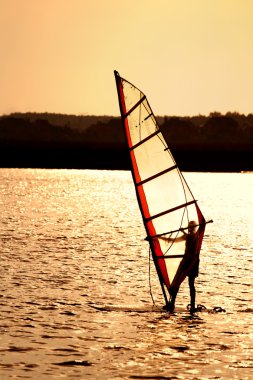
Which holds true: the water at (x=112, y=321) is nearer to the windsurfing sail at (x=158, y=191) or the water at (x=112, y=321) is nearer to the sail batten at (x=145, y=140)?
the windsurfing sail at (x=158, y=191)

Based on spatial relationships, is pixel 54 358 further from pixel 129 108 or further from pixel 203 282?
pixel 203 282

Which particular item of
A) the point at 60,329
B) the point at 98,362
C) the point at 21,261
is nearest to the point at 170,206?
the point at 60,329

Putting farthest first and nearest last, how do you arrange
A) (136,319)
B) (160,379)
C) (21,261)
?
(21,261) → (136,319) → (160,379)

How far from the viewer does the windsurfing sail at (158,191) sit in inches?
788

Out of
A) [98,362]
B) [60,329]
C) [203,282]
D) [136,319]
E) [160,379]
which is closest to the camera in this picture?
[160,379]

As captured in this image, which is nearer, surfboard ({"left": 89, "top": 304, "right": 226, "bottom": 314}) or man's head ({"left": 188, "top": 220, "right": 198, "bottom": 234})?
man's head ({"left": 188, "top": 220, "right": 198, "bottom": 234})

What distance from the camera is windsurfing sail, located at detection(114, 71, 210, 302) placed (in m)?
20.0

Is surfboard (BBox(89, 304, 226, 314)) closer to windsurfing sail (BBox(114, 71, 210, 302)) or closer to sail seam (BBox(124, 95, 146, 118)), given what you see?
windsurfing sail (BBox(114, 71, 210, 302))

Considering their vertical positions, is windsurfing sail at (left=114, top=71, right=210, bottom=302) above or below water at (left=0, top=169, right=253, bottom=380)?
above

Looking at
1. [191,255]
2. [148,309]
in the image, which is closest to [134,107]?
[191,255]

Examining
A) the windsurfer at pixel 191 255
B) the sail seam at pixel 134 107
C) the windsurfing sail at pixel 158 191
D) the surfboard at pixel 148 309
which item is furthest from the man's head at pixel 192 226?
the sail seam at pixel 134 107

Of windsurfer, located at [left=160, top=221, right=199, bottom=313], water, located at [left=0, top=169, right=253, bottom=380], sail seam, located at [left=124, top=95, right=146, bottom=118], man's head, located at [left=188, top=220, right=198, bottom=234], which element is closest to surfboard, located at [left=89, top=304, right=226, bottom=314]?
water, located at [left=0, top=169, right=253, bottom=380]

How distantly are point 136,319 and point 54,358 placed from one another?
4.35 meters

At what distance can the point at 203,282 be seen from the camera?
27.6m
